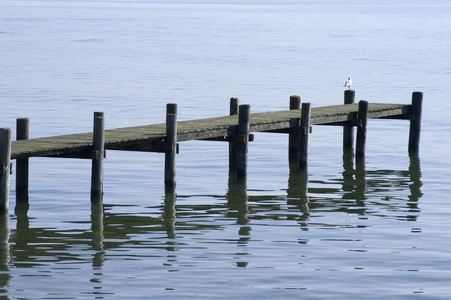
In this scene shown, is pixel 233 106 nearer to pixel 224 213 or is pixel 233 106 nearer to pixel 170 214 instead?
pixel 224 213

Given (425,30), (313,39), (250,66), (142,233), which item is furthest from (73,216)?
(425,30)

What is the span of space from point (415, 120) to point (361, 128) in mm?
1967

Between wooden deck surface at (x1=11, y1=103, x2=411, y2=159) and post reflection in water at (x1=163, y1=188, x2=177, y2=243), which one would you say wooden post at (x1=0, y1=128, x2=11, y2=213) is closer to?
wooden deck surface at (x1=11, y1=103, x2=411, y2=159)

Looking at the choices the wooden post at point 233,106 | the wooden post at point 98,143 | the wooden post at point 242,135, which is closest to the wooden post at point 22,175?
the wooden post at point 98,143

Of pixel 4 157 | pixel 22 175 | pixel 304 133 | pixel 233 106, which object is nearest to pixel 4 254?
pixel 4 157

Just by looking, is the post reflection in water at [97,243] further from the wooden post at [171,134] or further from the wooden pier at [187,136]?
the wooden post at [171,134]

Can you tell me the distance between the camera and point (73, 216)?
60.7 feet

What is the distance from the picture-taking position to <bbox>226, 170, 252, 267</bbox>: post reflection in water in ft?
55.1

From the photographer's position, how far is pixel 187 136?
20.2 m

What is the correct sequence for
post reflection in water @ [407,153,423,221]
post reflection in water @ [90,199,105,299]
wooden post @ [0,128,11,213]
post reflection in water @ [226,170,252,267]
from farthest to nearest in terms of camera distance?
post reflection in water @ [407,153,423,221] < post reflection in water @ [226,170,252,267] < wooden post @ [0,128,11,213] < post reflection in water @ [90,199,105,299]

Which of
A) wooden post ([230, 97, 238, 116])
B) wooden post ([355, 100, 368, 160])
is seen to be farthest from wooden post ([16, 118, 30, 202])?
wooden post ([355, 100, 368, 160])

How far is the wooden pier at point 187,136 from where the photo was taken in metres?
17.8

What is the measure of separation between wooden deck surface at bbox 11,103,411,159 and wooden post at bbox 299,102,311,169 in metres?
0.27

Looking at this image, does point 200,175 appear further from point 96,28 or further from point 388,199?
point 96,28
